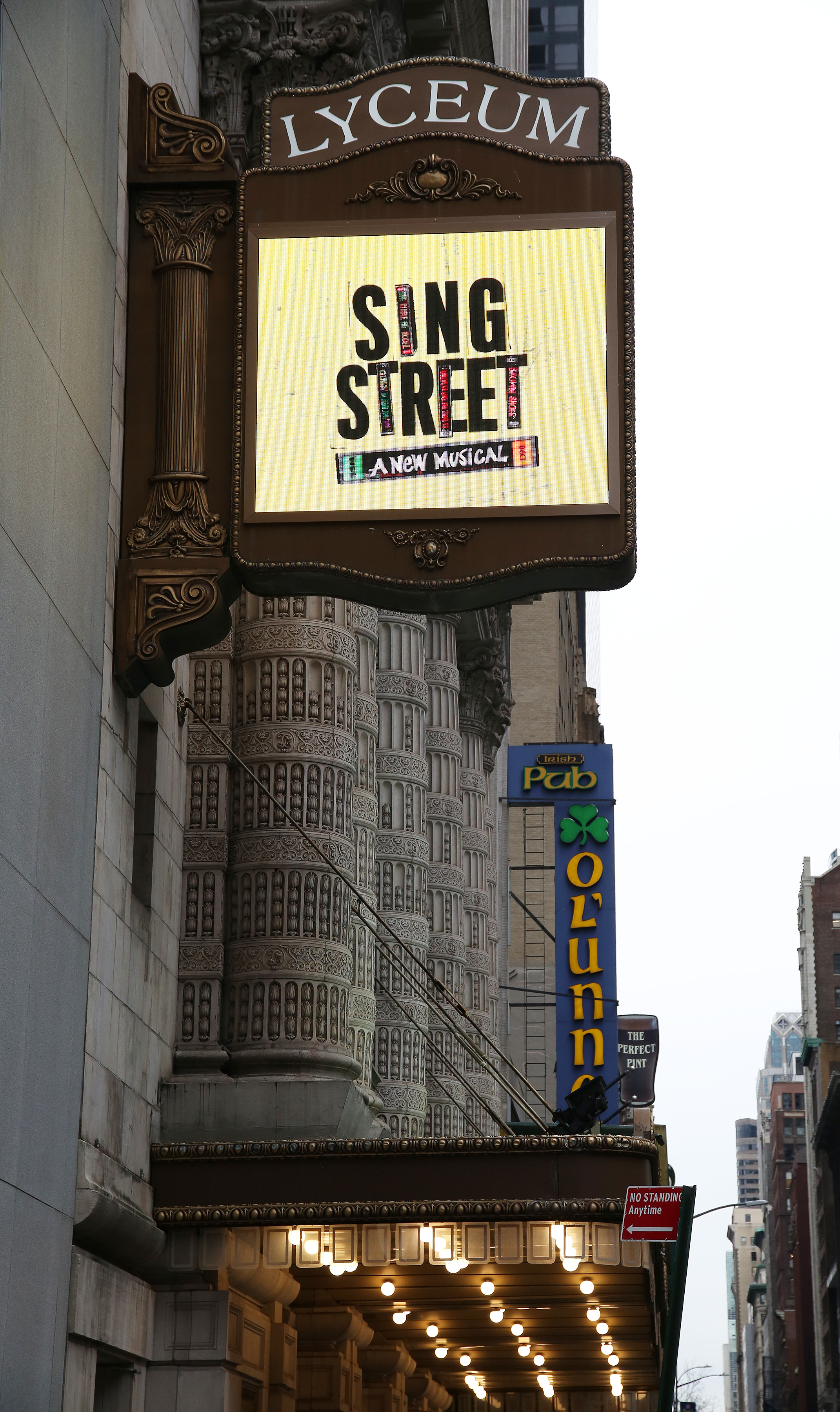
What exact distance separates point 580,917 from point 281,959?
23953 mm

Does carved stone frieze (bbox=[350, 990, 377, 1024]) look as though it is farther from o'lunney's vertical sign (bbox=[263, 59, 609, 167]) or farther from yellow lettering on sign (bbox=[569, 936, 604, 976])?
yellow lettering on sign (bbox=[569, 936, 604, 976])

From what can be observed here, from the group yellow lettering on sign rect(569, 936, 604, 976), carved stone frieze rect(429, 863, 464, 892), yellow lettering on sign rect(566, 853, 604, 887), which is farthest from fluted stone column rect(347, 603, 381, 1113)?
yellow lettering on sign rect(566, 853, 604, 887)

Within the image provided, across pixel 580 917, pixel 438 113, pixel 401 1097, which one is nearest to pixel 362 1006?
pixel 401 1097

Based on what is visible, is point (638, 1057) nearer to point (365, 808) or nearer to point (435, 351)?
point (365, 808)

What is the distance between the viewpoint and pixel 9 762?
1222 centimetres

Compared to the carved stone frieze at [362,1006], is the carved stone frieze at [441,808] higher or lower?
higher

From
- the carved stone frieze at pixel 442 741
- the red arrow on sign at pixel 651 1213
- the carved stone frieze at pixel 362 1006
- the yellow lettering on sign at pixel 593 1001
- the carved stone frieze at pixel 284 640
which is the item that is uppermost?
the carved stone frieze at pixel 442 741

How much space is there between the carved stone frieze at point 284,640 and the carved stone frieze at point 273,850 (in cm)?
208

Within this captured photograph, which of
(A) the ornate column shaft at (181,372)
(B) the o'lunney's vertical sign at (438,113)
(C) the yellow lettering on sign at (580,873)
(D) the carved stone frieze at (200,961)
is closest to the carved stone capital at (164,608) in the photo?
(A) the ornate column shaft at (181,372)

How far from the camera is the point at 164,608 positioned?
15.2 meters

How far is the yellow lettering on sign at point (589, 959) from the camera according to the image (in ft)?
138

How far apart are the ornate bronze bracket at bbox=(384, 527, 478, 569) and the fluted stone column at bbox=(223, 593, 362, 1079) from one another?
4.88m

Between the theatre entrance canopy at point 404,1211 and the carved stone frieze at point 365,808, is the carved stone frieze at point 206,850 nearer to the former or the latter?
the theatre entrance canopy at point 404,1211

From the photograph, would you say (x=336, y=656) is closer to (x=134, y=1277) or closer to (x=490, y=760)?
(x=134, y=1277)
